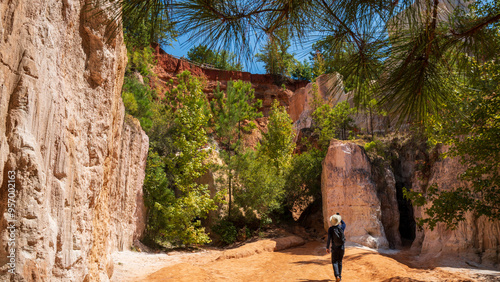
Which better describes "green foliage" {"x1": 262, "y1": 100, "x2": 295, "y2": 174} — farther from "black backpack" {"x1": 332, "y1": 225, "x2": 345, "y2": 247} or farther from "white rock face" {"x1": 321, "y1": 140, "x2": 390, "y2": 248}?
"black backpack" {"x1": 332, "y1": 225, "x2": 345, "y2": 247}

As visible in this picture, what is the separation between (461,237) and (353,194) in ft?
13.1

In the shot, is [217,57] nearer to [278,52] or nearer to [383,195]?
[278,52]

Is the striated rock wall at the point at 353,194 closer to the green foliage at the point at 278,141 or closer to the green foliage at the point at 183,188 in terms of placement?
the green foliage at the point at 278,141

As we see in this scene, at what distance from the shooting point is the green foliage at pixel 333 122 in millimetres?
17359

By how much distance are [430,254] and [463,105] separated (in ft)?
20.0

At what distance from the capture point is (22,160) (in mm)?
3012

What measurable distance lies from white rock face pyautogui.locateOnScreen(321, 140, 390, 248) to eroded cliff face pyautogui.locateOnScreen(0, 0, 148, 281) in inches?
378

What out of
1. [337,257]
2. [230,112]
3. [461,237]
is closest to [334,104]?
[230,112]

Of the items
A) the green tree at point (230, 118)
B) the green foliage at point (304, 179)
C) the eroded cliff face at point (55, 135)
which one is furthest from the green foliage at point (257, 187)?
the eroded cliff face at point (55, 135)

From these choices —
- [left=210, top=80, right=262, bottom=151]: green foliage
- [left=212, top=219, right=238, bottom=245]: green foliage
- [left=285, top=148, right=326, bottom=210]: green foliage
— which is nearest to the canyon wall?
[left=285, top=148, right=326, bottom=210]: green foliage

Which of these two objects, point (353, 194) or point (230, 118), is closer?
point (353, 194)

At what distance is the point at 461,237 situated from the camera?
10055mm

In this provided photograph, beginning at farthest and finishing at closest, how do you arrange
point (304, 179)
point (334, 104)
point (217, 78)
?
point (217, 78), point (334, 104), point (304, 179)

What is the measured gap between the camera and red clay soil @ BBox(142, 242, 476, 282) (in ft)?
26.0
